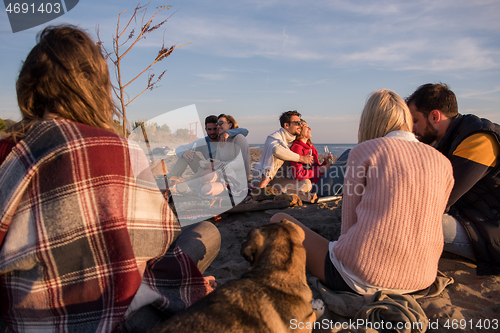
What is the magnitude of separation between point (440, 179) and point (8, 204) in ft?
10.2

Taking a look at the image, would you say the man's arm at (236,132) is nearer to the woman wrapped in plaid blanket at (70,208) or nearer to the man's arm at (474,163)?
the man's arm at (474,163)

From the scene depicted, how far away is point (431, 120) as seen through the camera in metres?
3.83

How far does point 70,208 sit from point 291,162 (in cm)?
621

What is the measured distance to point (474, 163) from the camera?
3.02 meters

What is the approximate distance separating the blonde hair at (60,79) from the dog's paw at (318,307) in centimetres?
253

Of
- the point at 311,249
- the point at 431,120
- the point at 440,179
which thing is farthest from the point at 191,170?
the point at 440,179

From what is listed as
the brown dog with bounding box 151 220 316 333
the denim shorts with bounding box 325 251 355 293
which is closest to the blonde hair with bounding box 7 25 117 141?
the brown dog with bounding box 151 220 316 333

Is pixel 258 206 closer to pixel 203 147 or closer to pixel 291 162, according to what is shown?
pixel 291 162

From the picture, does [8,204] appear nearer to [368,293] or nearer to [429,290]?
[368,293]

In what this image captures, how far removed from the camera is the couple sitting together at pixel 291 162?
7.13 metres

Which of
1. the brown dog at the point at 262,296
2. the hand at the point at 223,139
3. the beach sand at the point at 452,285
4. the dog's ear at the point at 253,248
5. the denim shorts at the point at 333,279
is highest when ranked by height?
the hand at the point at 223,139

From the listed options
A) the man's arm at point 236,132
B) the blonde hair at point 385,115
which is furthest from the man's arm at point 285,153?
the blonde hair at point 385,115

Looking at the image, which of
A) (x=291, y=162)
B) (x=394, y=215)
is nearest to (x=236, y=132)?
(x=291, y=162)

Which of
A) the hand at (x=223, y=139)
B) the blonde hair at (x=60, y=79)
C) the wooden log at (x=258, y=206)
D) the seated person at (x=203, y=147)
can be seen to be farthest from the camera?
the seated person at (x=203, y=147)
